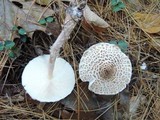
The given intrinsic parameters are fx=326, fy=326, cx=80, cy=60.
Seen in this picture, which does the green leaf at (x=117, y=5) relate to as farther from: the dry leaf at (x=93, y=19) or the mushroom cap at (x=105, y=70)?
the mushroom cap at (x=105, y=70)

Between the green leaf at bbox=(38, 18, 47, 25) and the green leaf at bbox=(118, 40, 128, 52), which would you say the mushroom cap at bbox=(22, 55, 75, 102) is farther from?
the green leaf at bbox=(118, 40, 128, 52)

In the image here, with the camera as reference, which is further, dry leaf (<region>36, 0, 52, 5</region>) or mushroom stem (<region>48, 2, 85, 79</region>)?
dry leaf (<region>36, 0, 52, 5</region>)

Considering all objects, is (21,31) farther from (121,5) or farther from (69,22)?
(121,5)

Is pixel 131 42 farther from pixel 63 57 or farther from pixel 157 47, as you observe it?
pixel 63 57

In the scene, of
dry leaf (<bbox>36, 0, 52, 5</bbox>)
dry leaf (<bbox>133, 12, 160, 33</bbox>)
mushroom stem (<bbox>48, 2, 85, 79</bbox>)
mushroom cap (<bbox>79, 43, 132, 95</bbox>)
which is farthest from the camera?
dry leaf (<bbox>133, 12, 160, 33</bbox>)

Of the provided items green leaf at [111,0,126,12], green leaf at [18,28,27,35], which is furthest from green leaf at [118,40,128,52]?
green leaf at [18,28,27,35]

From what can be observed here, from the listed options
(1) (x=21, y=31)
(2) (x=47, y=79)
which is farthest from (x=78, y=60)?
(1) (x=21, y=31)
